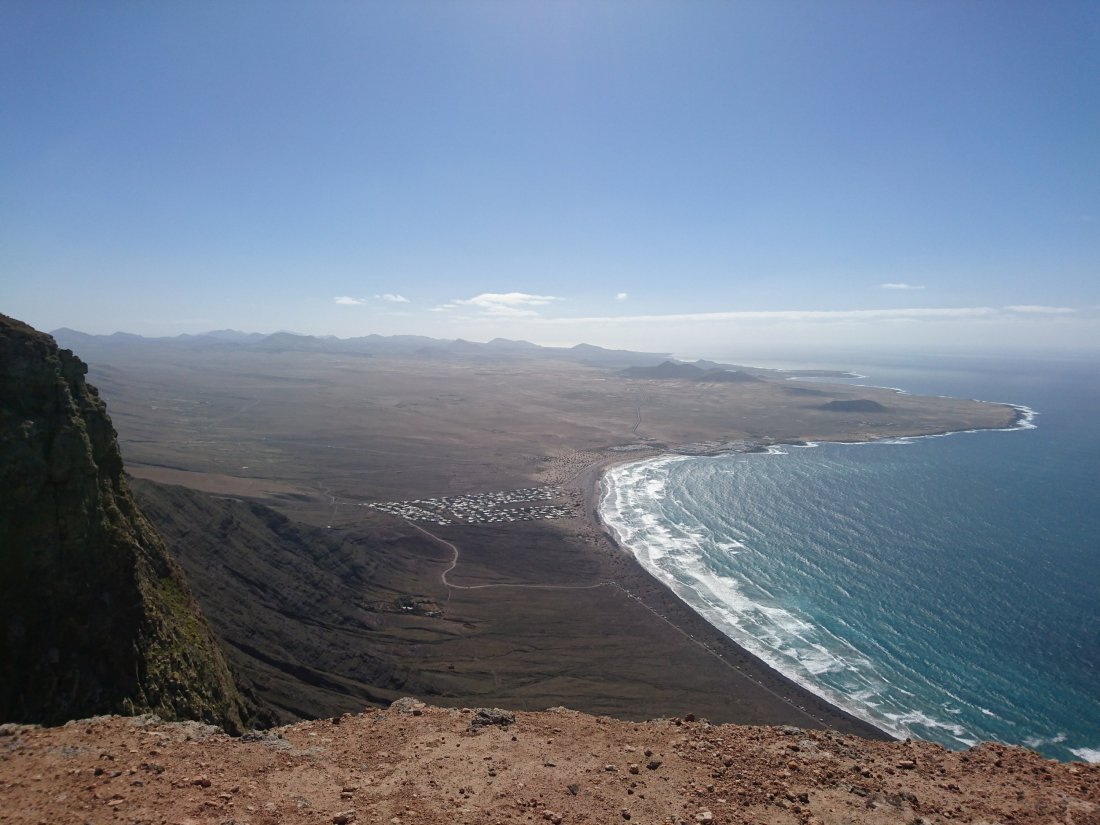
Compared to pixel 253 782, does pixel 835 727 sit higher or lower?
lower

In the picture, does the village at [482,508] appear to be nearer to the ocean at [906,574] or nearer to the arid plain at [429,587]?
the arid plain at [429,587]

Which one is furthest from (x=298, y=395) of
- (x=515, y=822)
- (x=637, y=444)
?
(x=515, y=822)

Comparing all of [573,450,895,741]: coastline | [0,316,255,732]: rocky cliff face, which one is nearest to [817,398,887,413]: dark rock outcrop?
[573,450,895,741]: coastline

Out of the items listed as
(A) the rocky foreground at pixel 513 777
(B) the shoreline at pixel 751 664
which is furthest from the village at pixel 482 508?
(A) the rocky foreground at pixel 513 777

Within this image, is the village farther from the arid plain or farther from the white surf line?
the white surf line

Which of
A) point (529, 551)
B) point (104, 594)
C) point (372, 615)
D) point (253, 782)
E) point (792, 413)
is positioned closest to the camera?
point (253, 782)

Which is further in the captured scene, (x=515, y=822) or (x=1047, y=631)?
(x=1047, y=631)

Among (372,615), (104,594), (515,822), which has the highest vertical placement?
(104,594)

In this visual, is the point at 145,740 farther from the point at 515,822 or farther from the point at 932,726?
the point at 932,726
